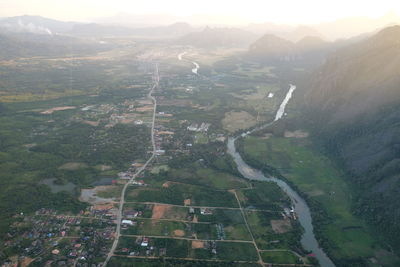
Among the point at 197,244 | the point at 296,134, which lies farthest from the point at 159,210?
the point at 296,134

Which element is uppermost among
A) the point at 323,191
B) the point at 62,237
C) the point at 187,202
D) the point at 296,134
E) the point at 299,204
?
the point at 296,134

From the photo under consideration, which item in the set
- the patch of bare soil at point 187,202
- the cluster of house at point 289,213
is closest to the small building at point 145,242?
the patch of bare soil at point 187,202

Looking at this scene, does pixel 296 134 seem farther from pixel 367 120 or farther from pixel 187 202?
pixel 187 202

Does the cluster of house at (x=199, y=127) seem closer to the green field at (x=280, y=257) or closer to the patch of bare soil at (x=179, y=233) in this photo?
the patch of bare soil at (x=179, y=233)

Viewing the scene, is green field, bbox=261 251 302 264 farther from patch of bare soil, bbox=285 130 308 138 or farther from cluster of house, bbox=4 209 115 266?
patch of bare soil, bbox=285 130 308 138

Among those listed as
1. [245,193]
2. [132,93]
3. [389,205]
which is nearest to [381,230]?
[389,205]

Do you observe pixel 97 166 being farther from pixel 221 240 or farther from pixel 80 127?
pixel 221 240
